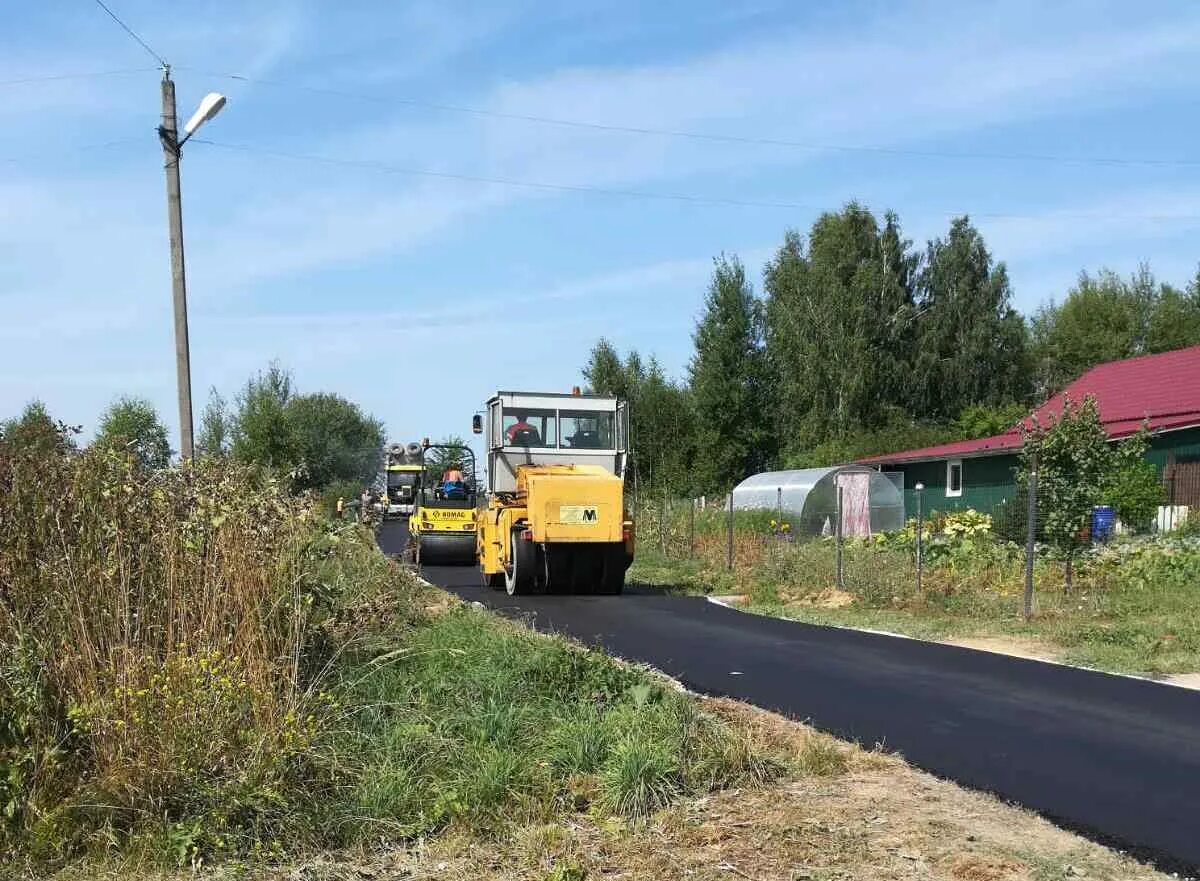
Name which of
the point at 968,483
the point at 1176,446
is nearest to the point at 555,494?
the point at 1176,446

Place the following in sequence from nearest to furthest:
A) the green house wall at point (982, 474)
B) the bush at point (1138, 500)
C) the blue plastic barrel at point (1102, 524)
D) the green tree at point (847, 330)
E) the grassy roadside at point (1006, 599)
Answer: the grassy roadside at point (1006, 599) < the blue plastic barrel at point (1102, 524) < the bush at point (1138, 500) < the green house wall at point (982, 474) < the green tree at point (847, 330)

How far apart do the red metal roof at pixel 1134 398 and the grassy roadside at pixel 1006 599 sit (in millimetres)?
10517

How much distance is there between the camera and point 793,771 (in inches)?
247

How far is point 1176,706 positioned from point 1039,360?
54.8 meters

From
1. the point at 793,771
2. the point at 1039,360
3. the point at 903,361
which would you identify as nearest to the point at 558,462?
the point at 793,771

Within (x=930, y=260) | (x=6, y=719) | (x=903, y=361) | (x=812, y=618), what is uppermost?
(x=930, y=260)

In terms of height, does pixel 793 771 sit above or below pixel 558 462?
below

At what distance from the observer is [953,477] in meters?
36.0

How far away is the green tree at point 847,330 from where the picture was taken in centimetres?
4981

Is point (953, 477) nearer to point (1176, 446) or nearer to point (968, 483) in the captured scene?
point (968, 483)

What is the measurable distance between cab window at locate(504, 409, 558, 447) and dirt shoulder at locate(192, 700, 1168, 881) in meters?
13.5

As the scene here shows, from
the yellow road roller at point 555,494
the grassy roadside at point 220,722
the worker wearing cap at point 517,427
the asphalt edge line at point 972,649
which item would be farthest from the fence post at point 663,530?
the grassy roadside at point 220,722

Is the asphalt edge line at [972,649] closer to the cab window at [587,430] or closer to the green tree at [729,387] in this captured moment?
the cab window at [587,430]

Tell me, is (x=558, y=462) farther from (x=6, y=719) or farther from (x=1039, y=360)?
(x=1039, y=360)
